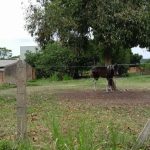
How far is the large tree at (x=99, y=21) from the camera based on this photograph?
48.6 feet

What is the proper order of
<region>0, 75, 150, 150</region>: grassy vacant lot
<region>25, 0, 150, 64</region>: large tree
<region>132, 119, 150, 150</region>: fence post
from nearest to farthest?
<region>0, 75, 150, 150</region>: grassy vacant lot < <region>132, 119, 150, 150</region>: fence post < <region>25, 0, 150, 64</region>: large tree

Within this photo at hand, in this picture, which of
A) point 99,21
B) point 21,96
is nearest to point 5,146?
point 21,96

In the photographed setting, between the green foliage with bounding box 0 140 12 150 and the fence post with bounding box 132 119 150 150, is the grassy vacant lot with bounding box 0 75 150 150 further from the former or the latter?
the fence post with bounding box 132 119 150 150

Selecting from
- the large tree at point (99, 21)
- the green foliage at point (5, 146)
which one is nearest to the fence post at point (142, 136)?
the green foliage at point (5, 146)

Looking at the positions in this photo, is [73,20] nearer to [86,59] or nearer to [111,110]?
[111,110]

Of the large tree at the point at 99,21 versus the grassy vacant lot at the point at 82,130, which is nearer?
the grassy vacant lot at the point at 82,130

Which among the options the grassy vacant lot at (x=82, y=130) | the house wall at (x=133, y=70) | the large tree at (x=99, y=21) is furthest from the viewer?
the house wall at (x=133, y=70)

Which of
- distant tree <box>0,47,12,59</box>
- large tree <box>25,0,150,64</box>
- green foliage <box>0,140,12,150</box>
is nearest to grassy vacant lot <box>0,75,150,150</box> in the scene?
green foliage <box>0,140,12,150</box>

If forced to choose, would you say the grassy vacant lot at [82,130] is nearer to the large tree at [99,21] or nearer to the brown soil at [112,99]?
the brown soil at [112,99]

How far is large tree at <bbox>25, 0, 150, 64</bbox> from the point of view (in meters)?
14.8

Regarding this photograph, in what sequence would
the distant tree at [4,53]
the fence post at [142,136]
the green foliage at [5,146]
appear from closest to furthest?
the fence post at [142,136], the green foliage at [5,146], the distant tree at [4,53]

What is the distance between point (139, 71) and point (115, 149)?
33.5 meters

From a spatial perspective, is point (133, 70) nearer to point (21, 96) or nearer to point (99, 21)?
point (99, 21)

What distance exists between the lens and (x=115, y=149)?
15.5 feet
